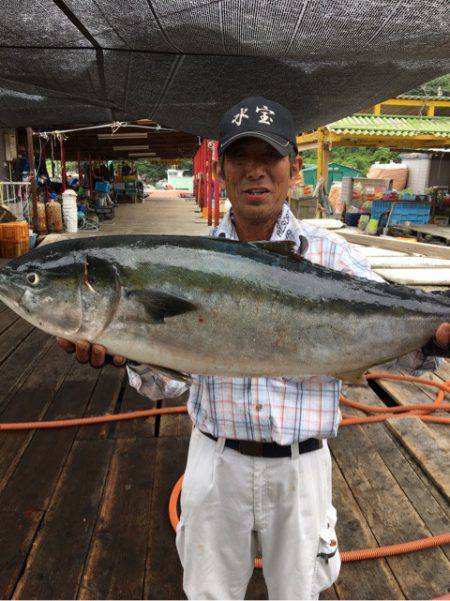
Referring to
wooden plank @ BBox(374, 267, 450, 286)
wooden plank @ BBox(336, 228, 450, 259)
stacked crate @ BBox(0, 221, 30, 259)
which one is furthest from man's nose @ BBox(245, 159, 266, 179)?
wooden plank @ BBox(336, 228, 450, 259)

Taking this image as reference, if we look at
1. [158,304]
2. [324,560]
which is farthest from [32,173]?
[324,560]

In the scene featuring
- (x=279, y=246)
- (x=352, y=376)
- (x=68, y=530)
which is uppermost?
(x=279, y=246)

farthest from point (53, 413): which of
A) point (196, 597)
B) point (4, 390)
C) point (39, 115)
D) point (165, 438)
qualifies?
point (39, 115)

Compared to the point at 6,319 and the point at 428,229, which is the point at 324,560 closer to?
the point at 6,319

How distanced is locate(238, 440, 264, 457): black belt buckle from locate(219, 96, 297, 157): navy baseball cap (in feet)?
4.18

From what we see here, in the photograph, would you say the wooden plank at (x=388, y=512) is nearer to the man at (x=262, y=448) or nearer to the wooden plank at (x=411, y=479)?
the wooden plank at (x=411, y=479)

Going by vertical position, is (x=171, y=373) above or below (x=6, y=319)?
above

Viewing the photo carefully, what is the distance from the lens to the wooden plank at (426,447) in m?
3.25

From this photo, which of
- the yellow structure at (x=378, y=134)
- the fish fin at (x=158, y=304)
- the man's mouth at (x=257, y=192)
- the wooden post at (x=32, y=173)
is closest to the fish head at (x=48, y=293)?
the fish fin at (x=158, y=304)

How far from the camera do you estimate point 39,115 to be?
5496 millimetres

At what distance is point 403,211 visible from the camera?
17938 millimetres

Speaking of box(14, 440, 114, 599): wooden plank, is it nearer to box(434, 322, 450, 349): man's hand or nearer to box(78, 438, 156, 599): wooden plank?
box(78, 438, 156, 599): wooden plank

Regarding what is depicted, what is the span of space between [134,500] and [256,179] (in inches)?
91.9

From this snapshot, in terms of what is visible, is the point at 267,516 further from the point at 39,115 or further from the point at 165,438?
the point at 39,115
